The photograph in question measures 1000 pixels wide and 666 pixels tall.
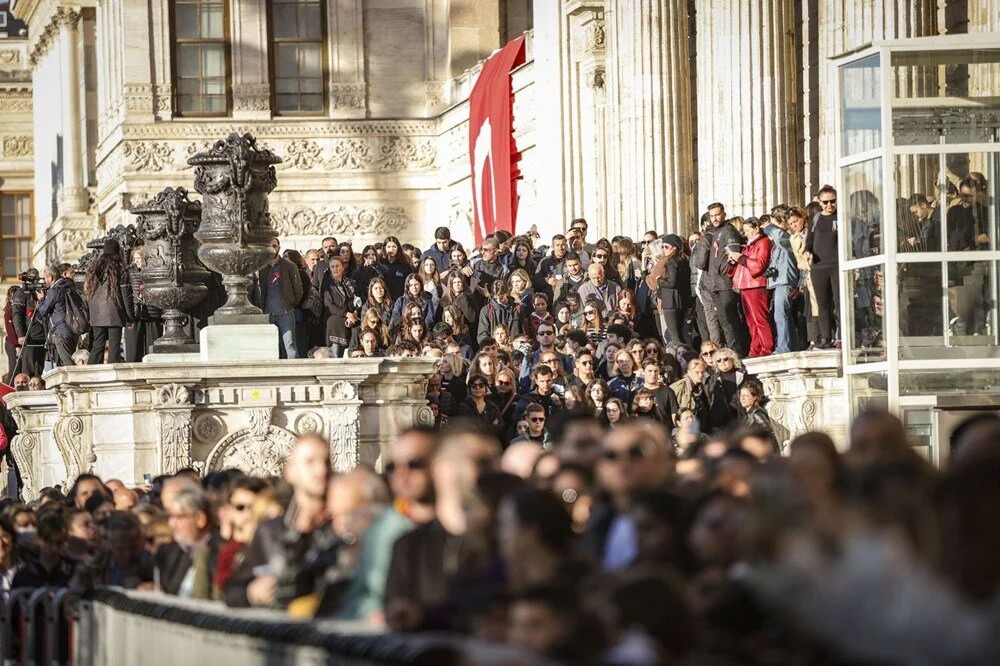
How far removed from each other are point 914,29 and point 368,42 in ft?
78.2

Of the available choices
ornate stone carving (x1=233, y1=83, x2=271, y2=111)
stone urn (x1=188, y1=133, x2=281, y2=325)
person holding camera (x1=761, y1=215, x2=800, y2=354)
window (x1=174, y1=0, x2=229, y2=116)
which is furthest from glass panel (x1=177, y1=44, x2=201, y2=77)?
person holding camera (x1=761, y1=215, x2=800, y2=354)

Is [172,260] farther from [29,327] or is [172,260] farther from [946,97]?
[29,327]

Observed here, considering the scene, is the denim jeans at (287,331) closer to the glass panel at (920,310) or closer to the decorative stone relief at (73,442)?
the decorative stone relief at (73,442)

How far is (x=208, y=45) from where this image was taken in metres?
45.0

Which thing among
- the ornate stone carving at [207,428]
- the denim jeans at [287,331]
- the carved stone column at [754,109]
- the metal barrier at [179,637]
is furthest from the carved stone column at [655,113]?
the metal barrier at [179,637]

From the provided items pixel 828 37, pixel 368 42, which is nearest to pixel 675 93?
pixel 828 37

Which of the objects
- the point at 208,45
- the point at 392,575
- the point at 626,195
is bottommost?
the point at 392,575

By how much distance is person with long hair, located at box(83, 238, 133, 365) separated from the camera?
86.1 feet

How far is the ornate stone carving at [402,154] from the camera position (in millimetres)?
44781

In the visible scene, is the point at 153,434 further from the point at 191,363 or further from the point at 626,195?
the point at 626,195

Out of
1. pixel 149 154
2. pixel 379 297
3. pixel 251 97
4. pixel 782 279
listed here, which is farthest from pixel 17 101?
pixel 782 279

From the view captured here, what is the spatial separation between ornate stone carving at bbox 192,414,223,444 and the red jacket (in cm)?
488

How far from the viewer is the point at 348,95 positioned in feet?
148

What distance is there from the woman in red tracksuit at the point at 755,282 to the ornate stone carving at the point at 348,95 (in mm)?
23319
